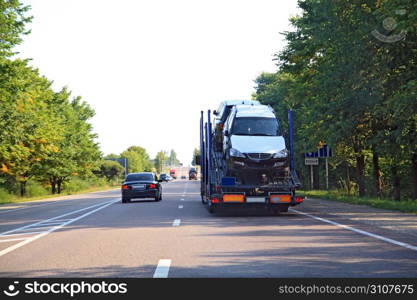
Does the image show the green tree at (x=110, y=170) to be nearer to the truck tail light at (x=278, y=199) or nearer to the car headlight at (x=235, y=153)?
the car headlight at (x=235, y=153)

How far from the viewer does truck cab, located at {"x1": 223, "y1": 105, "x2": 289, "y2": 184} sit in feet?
55.4

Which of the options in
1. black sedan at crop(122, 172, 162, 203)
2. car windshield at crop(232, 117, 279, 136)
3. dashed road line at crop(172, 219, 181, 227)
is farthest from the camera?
black sedan at crop(122, 172, 162, 203)

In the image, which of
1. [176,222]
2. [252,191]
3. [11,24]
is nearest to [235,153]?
[252,191]

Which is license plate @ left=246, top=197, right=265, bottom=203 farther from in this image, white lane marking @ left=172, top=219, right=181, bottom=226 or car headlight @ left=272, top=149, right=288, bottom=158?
white lane marking @ left=172, top=219, right=181, bottom=226

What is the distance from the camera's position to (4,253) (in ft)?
31.9

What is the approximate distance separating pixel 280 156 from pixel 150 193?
39.2 ft

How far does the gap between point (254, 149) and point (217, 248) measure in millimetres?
7503

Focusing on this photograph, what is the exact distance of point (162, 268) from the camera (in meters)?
7.80

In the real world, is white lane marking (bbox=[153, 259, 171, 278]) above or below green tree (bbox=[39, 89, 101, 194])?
below

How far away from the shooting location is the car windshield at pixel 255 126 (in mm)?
17781

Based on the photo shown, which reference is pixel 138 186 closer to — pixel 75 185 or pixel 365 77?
pixel 365 77

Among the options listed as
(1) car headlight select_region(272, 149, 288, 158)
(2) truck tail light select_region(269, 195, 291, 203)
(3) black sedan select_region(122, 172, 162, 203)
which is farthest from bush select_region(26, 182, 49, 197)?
(2) truck tail light select_region(269, 195, 291, 203)

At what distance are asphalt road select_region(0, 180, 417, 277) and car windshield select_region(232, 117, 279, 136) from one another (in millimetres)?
3271

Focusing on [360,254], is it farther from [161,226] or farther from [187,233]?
[161,226]
